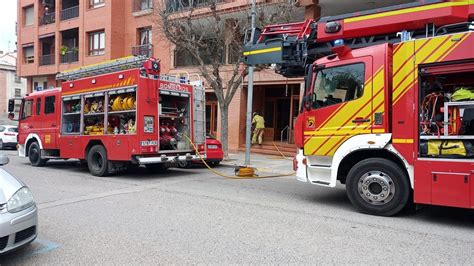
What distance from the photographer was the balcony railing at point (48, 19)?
31536mm

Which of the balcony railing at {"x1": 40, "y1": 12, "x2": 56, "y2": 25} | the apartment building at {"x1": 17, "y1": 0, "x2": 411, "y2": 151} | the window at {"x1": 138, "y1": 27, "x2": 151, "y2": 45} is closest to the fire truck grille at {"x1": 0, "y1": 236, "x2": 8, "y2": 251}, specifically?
the apartment building at {"x1": 17, "y1": 0, "x2": 411, "y2": 151}

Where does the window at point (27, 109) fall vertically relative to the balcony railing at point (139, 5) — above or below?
below

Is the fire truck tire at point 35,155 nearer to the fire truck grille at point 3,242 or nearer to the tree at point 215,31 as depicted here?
the tree at point 215,31

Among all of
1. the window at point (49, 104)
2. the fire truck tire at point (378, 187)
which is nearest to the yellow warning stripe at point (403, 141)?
the fire truck tire at point (378, 187)

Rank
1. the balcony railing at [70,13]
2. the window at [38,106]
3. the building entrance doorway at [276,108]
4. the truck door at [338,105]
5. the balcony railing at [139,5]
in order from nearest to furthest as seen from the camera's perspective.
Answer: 1. the truck door at [338,105]
2. the window at [38,106]
3. the building entrance doorway at [276,108]
4. the balcony railing at [139,5]
5. the balcony railing at [70,13]

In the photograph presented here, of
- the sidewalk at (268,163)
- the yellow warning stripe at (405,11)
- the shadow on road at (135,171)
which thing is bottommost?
the shadow on road at (135,171)

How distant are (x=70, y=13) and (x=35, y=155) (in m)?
19.8

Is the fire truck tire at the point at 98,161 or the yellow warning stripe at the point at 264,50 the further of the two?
the fire truck tire at the point at 98,161

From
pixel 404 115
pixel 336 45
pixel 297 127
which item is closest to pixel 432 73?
pixel 404 115

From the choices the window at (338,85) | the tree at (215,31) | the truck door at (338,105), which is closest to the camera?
the truck door at (338,105)

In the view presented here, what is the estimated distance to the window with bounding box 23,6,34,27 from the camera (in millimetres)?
33250

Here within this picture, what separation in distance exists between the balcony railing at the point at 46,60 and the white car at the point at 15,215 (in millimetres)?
30326

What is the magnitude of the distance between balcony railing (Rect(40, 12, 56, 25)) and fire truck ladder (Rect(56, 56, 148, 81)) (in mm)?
21803

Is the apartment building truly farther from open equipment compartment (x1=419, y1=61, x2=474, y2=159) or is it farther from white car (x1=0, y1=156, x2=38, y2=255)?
white car (x1=0, y1=156, x2=38, y2=255)
